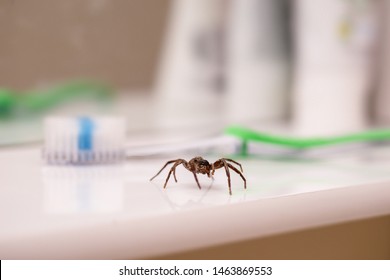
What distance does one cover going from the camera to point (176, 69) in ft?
2.94

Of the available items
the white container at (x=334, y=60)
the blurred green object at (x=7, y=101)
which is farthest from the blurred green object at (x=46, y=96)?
the white container at (x=334, y=60)

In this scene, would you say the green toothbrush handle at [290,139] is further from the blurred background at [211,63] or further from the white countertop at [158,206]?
the blurred background at [211,63]

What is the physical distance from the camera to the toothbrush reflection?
1.31 feet

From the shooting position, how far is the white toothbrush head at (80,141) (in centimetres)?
58

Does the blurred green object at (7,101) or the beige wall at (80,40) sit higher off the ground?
the beige wall at (80,40)

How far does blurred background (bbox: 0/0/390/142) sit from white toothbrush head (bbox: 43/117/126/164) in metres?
0.18

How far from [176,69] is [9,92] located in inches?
9.7

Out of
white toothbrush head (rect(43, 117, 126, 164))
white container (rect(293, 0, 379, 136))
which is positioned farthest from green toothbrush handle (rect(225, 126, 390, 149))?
white container (rect(293, 0, 379, 136))

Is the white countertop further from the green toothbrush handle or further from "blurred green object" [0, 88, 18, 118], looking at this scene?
"blurred green object" [0, 88, 18, 118]

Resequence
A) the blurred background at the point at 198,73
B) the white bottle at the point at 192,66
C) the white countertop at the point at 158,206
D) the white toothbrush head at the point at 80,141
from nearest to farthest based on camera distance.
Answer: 1. the white countertop at the point at 158,206
2. the white toothbrush head at the point at 80,141
3. the blurred background at the point at 198,73
4. the white bottle at the point at 192,66

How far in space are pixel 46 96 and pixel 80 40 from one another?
0.08 meters

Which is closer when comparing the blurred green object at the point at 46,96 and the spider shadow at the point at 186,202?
the spider shadow at the point at 186,202

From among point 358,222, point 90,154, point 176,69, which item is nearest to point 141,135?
point 176,69

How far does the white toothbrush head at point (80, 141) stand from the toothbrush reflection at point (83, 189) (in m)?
0.01
